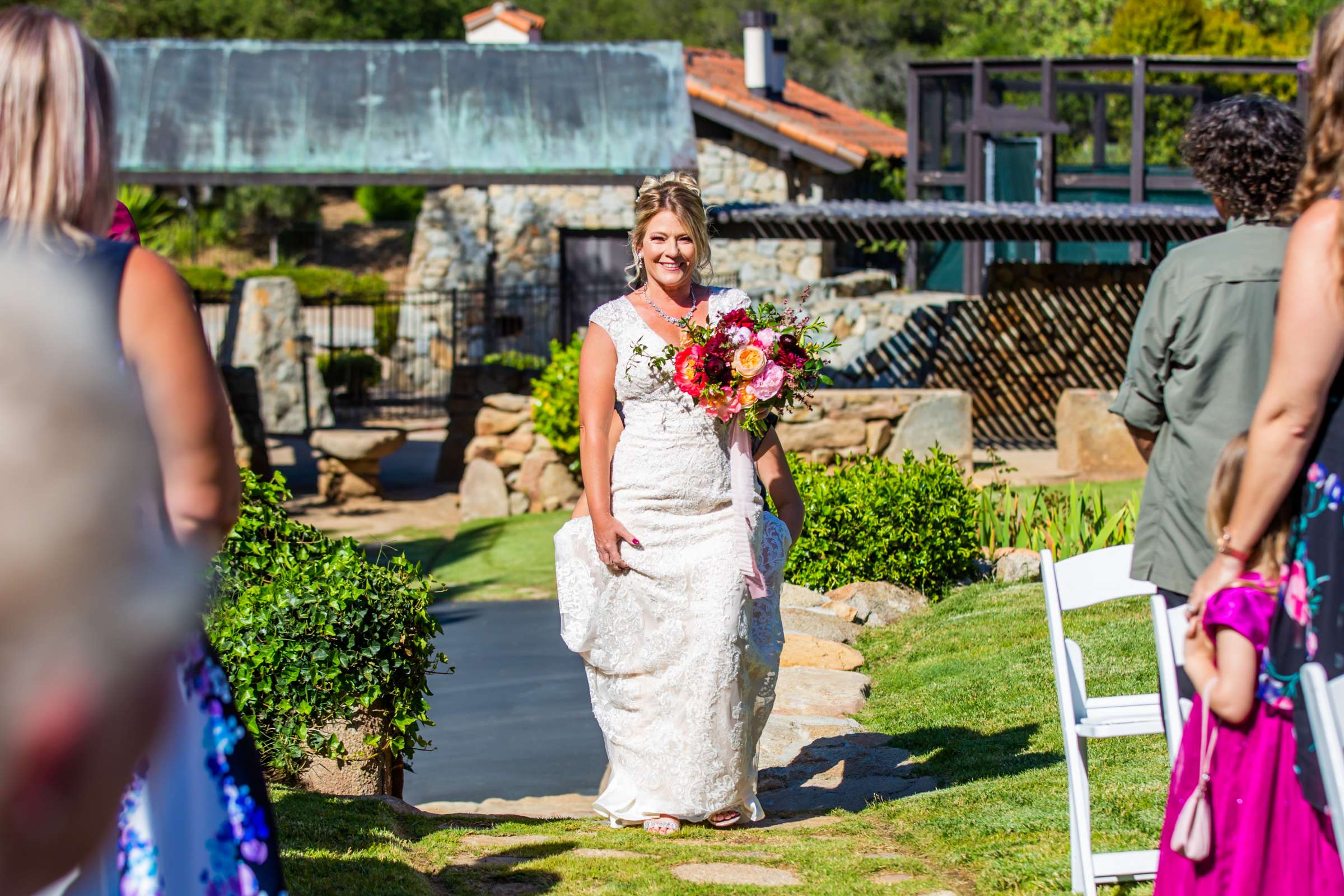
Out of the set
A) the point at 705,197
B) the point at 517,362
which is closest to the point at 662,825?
the point at 517,362

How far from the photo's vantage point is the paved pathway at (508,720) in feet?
20.0

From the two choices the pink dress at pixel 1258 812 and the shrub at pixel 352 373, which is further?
the shrub at pixel 352 373

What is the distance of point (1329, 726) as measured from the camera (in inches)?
93.7

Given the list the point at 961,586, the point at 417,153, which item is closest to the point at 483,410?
the point at 417,153

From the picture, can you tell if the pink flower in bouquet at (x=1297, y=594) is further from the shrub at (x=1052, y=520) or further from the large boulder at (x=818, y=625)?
the shrub at (x=1052, y=520)

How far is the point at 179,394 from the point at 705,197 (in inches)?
784

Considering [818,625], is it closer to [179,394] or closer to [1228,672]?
[1228,672]

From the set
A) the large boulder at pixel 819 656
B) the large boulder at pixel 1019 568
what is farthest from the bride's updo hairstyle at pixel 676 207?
the large boulder at pixel 1019 568

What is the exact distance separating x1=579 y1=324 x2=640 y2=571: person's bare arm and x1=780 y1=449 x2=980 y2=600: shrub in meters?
3.55

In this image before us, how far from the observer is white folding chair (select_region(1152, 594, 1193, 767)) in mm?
3084

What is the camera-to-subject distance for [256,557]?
5.01 m

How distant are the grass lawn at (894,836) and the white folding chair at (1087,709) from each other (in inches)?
4.8

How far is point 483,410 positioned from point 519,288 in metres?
9.25

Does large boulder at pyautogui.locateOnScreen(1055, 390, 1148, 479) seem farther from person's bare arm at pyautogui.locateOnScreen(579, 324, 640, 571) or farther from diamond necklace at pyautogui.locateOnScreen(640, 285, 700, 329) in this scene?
person's bare arm at pyautogui.locateOnScreen(579, 324, 640, 571)
